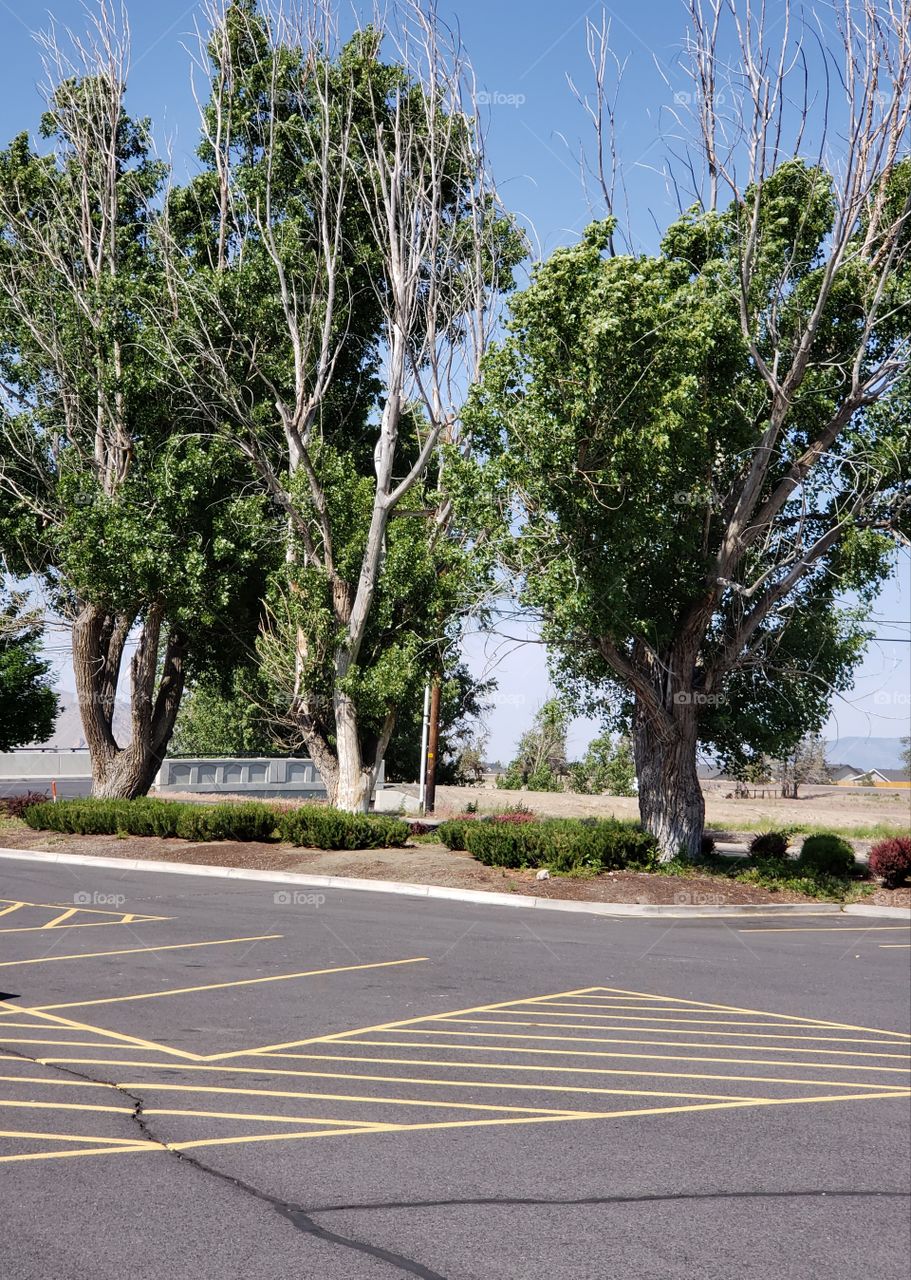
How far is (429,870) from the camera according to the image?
20.6 metres

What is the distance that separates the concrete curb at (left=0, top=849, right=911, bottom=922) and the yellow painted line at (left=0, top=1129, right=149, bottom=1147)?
12567 mm

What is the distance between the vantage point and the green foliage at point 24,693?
3275 cm

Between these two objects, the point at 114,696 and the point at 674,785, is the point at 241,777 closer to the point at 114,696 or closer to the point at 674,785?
the point at 114,696

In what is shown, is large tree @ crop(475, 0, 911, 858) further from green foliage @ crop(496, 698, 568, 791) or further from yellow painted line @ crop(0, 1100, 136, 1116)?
green foliage @ crop(496, 698, 568, 791)

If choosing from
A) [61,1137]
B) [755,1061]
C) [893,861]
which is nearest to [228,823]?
[893,861]

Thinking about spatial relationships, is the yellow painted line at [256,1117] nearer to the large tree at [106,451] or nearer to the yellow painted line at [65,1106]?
the yellow painted line at [65,1106]

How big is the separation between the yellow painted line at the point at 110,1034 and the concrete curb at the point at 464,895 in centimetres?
1025

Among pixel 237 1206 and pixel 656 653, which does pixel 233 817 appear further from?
pixel 237 1206

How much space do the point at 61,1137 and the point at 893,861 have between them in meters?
18.5

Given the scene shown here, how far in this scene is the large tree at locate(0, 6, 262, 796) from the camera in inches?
993

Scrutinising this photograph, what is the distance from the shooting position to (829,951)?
14.6 m

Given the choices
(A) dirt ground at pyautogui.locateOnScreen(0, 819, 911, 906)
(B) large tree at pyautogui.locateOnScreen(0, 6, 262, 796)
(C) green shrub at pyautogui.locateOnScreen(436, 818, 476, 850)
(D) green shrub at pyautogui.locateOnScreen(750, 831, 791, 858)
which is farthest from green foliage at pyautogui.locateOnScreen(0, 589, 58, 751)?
(D) green shrub at pyautogui.locateOnScreen(750, 831, 791, 858)

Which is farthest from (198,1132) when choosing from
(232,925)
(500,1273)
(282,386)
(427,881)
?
(282,386)

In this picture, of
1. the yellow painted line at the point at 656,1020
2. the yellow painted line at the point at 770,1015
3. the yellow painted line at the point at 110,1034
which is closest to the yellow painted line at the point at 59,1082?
the yellow painted line at the point at 110,1034
